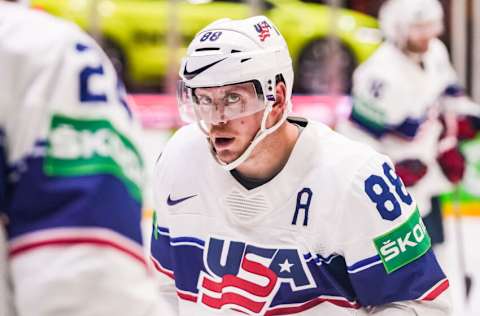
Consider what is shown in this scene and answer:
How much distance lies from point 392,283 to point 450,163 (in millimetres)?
2518

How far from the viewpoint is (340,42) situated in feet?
23.3

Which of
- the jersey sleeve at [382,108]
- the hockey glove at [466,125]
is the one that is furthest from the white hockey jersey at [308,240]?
the hockey glove at [466,125]

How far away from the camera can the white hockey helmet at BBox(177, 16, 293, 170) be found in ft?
6.66

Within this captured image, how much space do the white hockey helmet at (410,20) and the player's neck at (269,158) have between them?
7.66 feet

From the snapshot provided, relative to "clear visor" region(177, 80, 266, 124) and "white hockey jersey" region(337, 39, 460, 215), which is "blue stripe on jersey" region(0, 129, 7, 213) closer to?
"clear visor" region(177, 80, 266, 124)

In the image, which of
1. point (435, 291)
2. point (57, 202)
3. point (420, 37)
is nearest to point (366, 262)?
point (435, 291)

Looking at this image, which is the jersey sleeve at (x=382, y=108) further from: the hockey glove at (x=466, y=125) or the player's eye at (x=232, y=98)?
the player's eye at (x=232, y=98)

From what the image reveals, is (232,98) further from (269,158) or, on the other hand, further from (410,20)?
(410,20)

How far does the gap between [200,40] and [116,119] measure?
98cm

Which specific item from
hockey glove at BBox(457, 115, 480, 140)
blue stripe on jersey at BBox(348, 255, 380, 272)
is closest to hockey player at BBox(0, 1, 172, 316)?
blue stripe on jersey at BBox(348, 255, 380, 272)

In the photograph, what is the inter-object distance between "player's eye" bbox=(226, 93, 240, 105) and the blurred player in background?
2.14m

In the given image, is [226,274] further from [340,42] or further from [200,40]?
[340,42]

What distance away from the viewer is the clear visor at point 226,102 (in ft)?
6.67

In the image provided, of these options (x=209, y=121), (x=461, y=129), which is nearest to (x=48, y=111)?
(x=209, y=121)
